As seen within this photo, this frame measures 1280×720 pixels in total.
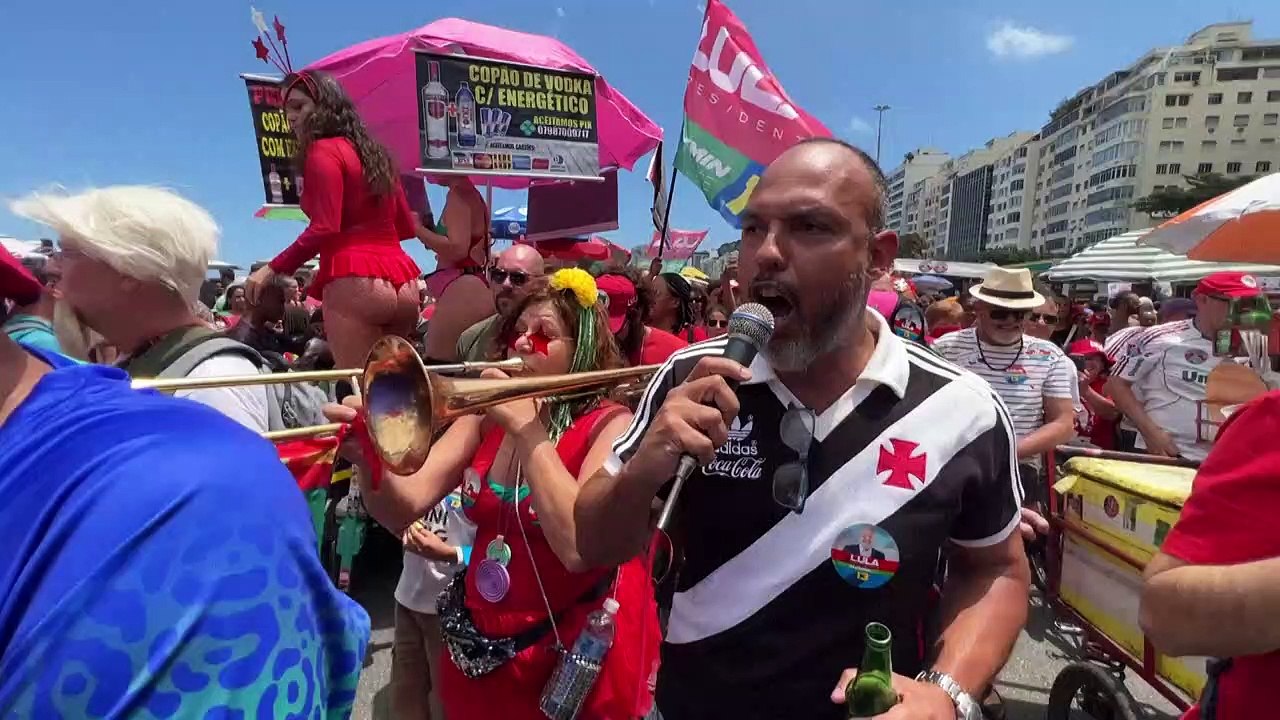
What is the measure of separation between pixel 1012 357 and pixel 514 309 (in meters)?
3.52

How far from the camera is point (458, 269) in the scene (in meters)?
4.91

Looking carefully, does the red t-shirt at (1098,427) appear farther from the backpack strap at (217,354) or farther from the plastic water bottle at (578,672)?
the backpack strap at (217,354)

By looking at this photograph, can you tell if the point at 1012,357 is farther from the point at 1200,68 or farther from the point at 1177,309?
the point at 1200,68

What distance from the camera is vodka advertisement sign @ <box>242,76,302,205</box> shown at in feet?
17.1

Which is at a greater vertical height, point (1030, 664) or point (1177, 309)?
point (1177, 309)

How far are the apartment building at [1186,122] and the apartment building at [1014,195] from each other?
1930 cm

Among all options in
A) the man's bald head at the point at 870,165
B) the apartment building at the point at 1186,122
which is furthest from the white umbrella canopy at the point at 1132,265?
the apartment building at the point at 1186,122

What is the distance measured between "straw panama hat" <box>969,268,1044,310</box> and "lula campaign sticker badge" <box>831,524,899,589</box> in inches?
148

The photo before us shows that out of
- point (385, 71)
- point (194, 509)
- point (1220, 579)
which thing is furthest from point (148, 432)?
point (385, 71)

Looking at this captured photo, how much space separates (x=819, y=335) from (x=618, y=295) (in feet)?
6.52

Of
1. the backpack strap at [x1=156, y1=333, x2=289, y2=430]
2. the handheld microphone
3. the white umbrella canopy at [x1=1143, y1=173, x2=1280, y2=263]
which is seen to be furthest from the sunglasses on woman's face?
the white umbrella canopy at [x1=1143, y1=173, x2=1280, y2=263]

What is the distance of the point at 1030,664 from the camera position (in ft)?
14.9

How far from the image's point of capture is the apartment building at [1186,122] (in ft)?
292

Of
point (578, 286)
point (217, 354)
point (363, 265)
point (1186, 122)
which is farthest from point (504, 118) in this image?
point (1186, 122)
